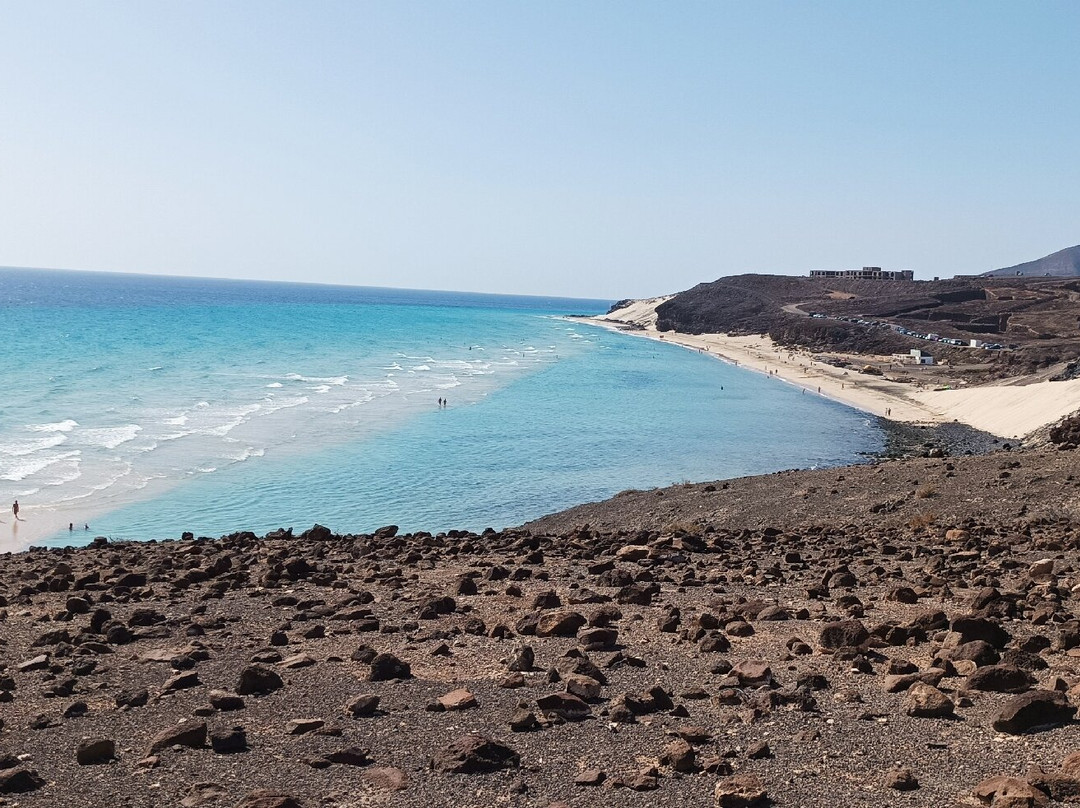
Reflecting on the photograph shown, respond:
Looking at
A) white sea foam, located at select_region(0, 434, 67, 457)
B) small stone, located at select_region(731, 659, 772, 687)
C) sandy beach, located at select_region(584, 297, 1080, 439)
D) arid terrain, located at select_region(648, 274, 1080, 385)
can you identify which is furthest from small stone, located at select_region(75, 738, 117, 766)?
arid terrain, located at select_region(648, 274, 1080, 385)

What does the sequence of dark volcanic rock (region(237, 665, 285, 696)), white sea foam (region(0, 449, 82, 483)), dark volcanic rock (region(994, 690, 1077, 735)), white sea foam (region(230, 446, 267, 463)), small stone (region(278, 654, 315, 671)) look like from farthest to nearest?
white sea foam (region(230, 446, 267, 463)), white sea foam (region(0, 449, 82, 483)), small stone (region(278, 654, 315, 671)), dark volcanic rock (region(237, 665, 285, 696)), dark volcanic rock (region(994, 690, 1077, 735))

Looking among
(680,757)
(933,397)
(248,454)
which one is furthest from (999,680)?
(933,397)

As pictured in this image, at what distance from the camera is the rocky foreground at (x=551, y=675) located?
366 inches

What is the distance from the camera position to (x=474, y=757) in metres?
9.69

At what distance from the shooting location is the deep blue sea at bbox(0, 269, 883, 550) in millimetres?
35188

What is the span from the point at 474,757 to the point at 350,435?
44.1 meters

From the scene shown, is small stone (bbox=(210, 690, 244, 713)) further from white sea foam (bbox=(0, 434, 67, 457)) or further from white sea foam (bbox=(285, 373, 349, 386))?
white sea foam (bbox=(285, 373, 349, 386))

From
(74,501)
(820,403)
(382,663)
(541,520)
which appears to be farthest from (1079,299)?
(382,663)

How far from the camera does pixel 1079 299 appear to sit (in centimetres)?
12700

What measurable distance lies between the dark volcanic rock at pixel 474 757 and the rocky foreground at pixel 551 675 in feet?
0.09

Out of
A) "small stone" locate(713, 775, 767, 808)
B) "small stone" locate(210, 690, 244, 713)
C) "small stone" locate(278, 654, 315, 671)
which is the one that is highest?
"small stone" locate(713, 775, 767, 808)

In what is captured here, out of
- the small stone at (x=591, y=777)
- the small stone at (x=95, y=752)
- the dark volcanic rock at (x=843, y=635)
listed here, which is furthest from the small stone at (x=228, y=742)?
the dark volcanic rock at (x=843, y=635)

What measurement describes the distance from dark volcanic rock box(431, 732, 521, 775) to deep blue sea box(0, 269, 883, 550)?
2270 centimetres

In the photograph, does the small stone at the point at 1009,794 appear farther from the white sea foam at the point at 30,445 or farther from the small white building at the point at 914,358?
the small white building at the point at 914,358
